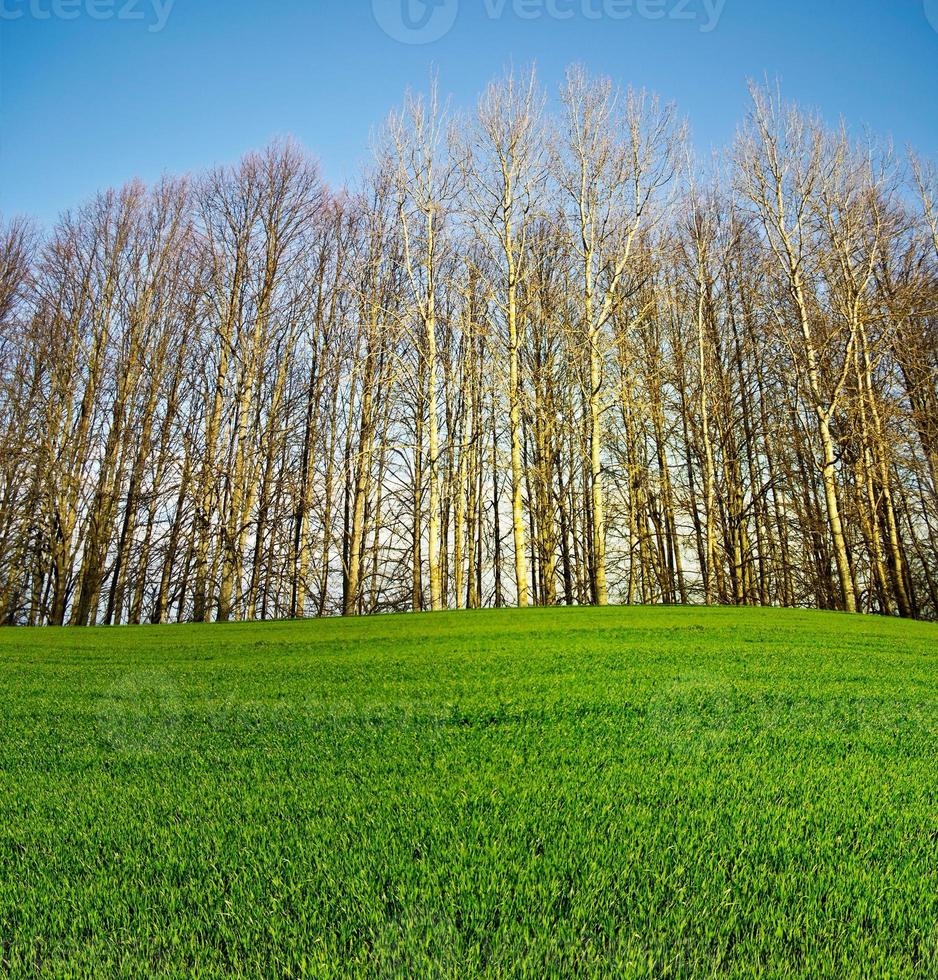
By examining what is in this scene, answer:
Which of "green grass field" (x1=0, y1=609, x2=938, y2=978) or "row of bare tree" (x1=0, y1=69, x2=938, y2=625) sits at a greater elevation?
"row of bare tree" (x1=0, y1=69, x2=938, y2=625)

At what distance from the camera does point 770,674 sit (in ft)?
19.9

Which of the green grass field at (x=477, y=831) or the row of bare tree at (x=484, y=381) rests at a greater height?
the row of bare tree at (x=484, y=381)

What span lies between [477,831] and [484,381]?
17.5 m

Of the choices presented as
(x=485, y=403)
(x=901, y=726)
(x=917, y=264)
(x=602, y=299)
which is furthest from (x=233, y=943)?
(x=917, y=264)

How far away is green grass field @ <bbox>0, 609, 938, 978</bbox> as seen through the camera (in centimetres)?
170

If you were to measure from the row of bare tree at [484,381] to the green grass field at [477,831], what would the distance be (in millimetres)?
12294

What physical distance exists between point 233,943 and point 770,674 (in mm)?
5644

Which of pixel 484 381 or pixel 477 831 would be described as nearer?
pixel 477 831

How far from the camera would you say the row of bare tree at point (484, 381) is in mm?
16938

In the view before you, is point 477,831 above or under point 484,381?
under

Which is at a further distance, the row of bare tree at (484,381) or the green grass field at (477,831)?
the row of bare tree at (484,381)

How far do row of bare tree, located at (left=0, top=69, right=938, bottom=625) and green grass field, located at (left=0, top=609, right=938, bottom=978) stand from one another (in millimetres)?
12294

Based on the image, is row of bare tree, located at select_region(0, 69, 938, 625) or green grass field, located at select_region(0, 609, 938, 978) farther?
row of bare tree, located at select_region(0, 69, 938, 625)

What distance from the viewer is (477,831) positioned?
2.37 m
